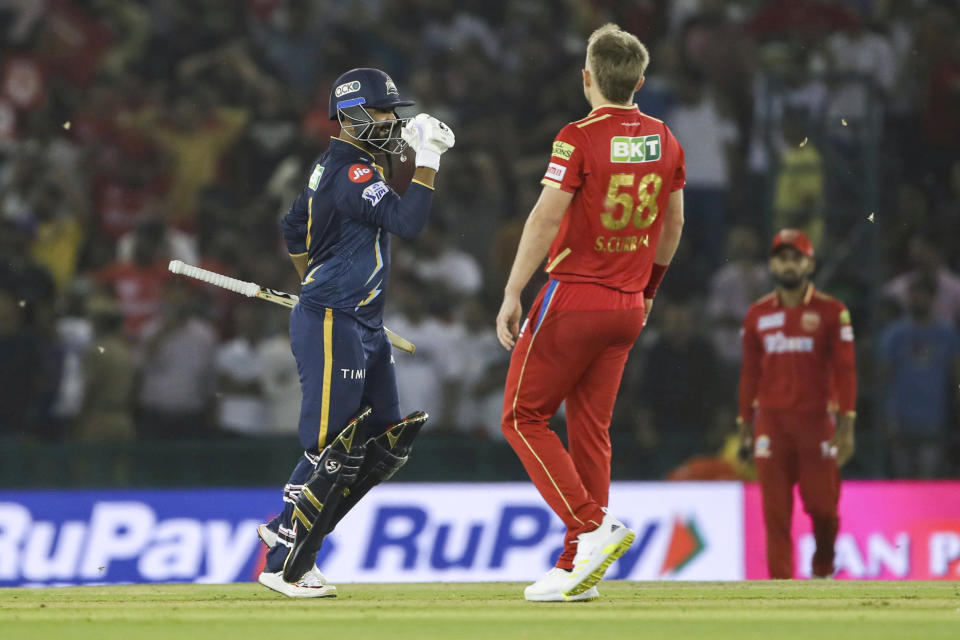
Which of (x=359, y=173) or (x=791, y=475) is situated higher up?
(x=359, y=173)

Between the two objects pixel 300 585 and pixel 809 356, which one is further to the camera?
pixel 809 356

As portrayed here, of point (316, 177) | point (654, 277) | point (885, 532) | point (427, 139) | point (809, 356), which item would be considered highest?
point (427, 139)

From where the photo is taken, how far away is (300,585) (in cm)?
641

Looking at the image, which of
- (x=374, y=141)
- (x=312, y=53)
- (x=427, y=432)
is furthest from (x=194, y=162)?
(x=374, y=141)

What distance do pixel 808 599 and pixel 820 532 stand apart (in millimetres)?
3383

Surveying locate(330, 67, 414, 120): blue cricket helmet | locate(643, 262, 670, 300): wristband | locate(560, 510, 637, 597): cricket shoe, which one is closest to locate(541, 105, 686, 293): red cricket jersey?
locate(643, 262, 670, 300): wristband

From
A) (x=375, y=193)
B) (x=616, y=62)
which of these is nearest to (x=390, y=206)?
(x=375, y=193)

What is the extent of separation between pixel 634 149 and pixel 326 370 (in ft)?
5.03

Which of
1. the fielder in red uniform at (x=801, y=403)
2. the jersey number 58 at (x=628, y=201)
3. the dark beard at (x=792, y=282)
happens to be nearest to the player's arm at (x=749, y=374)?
the fielder in red uniform at (x=801, y=403)

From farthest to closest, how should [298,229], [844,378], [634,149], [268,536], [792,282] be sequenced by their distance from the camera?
[792,282] < [844,378] < [298,229] < [268,536] < [634,149]

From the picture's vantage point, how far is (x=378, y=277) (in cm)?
644

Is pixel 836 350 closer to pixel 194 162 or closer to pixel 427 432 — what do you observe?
pixel 427 432

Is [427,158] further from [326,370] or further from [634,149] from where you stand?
[326,370]

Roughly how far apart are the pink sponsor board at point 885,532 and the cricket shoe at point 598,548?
4845 millimetres
